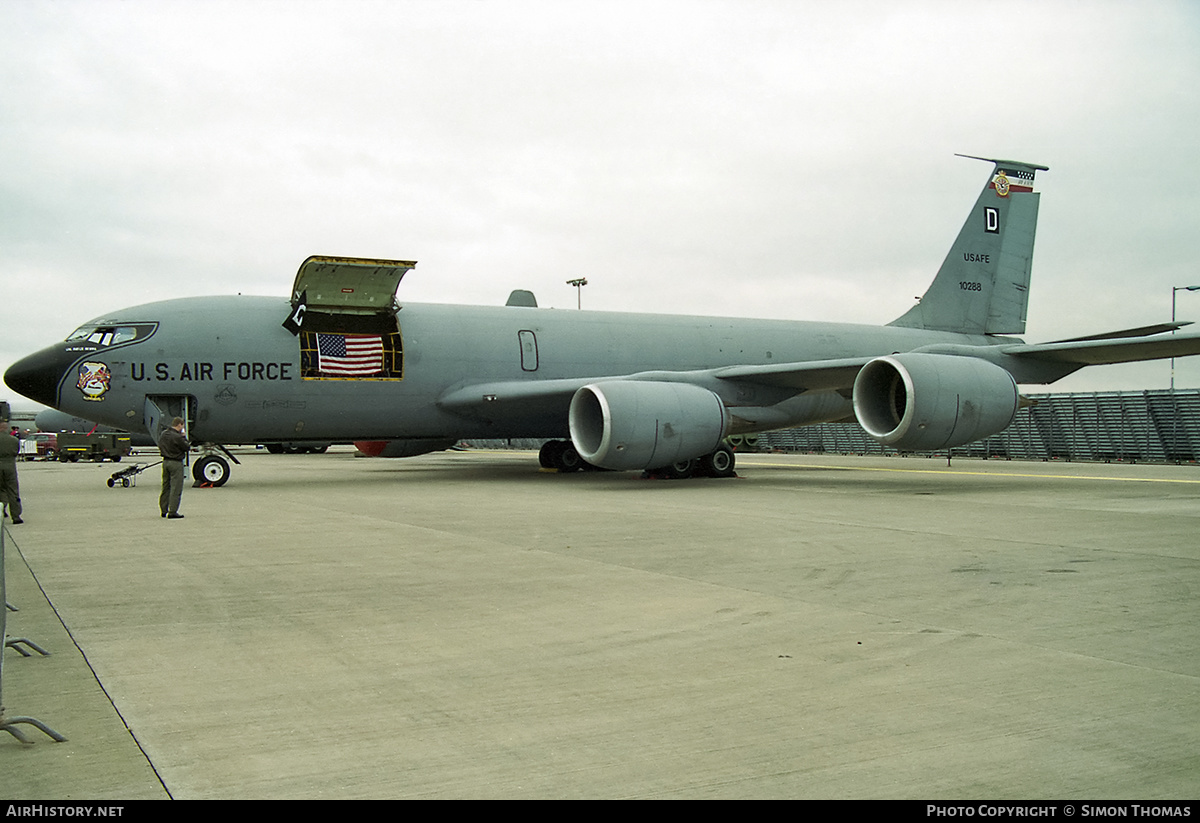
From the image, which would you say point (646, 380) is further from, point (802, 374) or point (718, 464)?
point (802, 374)

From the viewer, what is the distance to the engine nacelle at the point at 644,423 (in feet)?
50.3

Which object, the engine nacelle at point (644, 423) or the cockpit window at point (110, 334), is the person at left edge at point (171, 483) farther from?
the engine nacelle at point (644, 423)

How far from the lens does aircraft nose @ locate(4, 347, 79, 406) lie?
15898mm

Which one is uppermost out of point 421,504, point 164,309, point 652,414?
point 164,309

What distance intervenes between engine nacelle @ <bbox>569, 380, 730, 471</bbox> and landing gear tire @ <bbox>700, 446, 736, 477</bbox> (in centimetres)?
139

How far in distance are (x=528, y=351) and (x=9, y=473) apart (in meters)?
9.47

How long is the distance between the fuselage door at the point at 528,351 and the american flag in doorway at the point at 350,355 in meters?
2.88

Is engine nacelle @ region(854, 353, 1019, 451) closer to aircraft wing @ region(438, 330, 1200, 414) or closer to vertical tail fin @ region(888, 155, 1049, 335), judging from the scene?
aircraft wing @ region(438, 330, 1200, 414)

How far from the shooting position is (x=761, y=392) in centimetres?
1825

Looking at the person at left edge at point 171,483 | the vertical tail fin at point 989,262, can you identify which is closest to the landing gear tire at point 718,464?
the vertical tail fin at point 989,262

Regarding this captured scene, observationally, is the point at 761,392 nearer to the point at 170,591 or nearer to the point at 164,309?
the point at 164,309

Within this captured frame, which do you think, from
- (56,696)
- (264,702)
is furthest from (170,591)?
(264,702)

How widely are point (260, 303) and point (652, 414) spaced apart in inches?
294
